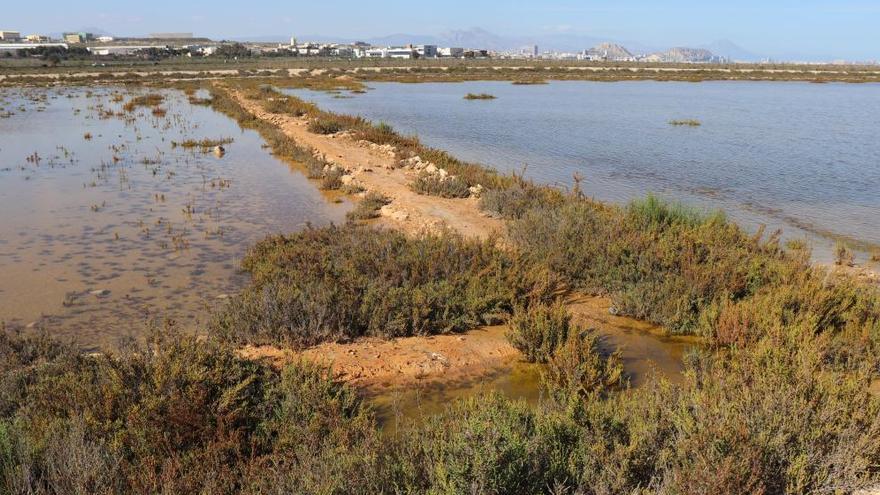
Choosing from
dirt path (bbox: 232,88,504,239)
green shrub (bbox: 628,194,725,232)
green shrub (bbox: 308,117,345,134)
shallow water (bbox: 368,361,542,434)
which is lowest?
shallow water (bbox: 368,361,542,434)

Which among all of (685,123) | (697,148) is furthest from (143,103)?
(697,148)

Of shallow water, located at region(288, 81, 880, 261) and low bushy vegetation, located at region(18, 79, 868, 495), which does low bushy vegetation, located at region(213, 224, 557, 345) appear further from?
shallow water, located at region(288, 81, 880, 261)

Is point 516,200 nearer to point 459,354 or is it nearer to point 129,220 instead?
point 459,354

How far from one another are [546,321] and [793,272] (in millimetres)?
3817

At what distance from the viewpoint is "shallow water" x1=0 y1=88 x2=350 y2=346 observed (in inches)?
319

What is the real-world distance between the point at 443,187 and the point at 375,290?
24.2 ft

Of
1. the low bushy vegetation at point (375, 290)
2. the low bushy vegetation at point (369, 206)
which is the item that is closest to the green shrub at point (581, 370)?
the low bushy vegetation at point (375, 290)

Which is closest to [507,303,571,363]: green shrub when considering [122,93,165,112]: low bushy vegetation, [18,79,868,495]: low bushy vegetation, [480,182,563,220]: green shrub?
[18,79,868,495]: low bushy vegetation

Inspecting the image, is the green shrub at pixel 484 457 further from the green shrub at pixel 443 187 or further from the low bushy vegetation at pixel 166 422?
the green shrub at pixel 443 187

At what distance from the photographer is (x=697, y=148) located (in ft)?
75.4

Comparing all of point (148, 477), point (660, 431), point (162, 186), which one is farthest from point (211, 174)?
point (660, 431)

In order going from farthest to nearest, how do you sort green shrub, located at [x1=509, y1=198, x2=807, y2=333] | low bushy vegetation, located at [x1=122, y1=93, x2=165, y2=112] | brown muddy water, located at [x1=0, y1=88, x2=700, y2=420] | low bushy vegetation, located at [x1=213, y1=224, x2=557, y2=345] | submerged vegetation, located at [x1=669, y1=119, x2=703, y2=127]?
low bushy vegetation, located at [x1=122, y1=93, x2=165, y2=112] → submerged vegetation, located at [x1=669, y1=119, x2=703, y2=127] → green shrub, located at [x1=509, y1=198, x2=807, y2=333] → brown muddy water, located at [x1=0, y1=88, x2=700, y2=420] → low bushy vegetation, located at [x1=213, y1=224, x2=557, y2=345]

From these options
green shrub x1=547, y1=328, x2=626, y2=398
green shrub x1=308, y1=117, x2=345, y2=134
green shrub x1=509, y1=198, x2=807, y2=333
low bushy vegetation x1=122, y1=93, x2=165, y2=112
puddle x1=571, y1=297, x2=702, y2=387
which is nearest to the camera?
green shrub x1=547, y1=328, x2=626, y2=398

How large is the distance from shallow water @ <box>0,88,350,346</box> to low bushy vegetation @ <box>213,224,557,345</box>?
2.58 ft
